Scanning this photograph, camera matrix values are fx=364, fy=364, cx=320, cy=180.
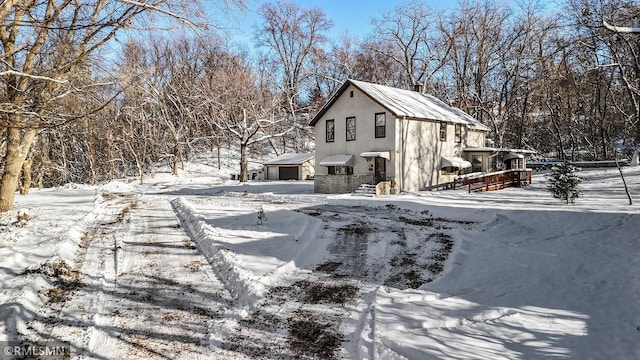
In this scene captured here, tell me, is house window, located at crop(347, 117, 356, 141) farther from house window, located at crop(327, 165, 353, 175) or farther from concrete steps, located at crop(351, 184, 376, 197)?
concrete steps, located at crop(351, 184, 376, 197)

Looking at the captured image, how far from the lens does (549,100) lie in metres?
38.5

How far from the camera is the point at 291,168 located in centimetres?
4044

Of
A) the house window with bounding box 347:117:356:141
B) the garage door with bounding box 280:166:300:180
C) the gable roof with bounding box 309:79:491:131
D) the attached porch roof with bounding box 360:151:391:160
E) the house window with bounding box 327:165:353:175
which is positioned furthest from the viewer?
the garage door with bounding box 280:166:300:180

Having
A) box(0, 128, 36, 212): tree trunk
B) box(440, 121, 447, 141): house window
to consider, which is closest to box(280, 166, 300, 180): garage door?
box(440, 121, 447, 141): house window

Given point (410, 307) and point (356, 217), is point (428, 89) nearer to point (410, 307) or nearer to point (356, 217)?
point (356, 217)

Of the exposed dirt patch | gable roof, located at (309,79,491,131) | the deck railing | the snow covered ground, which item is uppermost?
gable roof, located at (309,79,491,131)

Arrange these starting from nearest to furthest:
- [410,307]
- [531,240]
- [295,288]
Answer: [410,307]
[295,288]
[531,240]

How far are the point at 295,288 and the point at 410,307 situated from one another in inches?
79.3

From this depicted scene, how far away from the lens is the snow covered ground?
14.9ft

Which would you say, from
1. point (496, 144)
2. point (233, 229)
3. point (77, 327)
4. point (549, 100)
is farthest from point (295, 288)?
point (549, 100)

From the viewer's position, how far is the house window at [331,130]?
1024 inches

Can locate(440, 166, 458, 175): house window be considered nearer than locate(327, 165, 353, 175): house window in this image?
No

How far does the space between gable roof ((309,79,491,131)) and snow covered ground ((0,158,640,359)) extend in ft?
40.6

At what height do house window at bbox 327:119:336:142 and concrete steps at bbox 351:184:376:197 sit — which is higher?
house window at bbox 327:119:336:142
